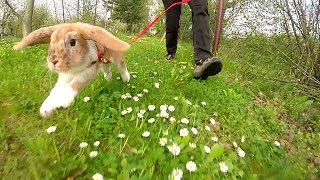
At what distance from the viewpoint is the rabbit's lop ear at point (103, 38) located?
2764 millimetres

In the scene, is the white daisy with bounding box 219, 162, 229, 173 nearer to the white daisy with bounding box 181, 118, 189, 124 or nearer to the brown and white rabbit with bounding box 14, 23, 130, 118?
the white daisy with bounding box 181, 118, 189, 124

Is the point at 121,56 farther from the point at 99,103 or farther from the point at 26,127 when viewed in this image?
the point at 26,127

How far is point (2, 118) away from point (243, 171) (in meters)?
2.16

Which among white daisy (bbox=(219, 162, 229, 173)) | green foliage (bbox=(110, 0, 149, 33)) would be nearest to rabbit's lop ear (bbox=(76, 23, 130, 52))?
white daisy (bbox=(219, 162, 229, 173))

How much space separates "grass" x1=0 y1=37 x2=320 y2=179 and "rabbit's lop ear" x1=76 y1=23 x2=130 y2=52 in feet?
2.01

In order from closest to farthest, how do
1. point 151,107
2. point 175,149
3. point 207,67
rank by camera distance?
point 175,149 < point 151,107 < point 207,67

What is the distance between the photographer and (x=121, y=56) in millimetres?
3865

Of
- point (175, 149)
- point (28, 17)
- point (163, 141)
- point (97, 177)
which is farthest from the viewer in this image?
point (28, 17)

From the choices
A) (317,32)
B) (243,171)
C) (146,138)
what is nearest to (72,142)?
(146,138)

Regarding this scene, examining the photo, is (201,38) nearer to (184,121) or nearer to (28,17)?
(184,121)

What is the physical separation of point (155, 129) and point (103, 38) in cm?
89

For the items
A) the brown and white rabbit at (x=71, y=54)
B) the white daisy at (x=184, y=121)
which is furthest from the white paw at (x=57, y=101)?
the white daisy at (x=184, y=121)

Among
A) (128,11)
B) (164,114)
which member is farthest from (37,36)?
Answer: (128,11)

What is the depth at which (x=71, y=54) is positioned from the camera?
283 centimetres
